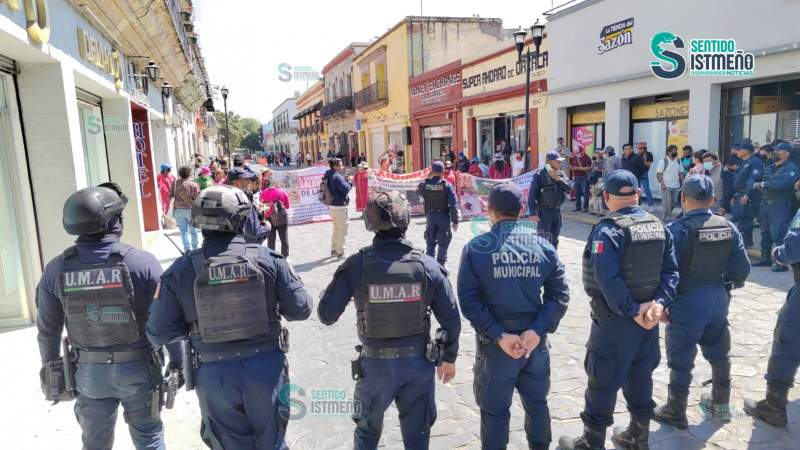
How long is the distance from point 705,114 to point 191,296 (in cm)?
1290

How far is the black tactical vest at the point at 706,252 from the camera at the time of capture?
364 centimetres

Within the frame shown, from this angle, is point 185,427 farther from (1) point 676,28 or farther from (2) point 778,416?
(1) point 676,28

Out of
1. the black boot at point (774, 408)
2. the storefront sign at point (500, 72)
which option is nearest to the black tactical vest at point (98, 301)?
the black boot at point (774, 408)

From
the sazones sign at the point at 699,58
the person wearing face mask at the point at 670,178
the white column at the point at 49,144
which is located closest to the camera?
the white column at the point at 49,144

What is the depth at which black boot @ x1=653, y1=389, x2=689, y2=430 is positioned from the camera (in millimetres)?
3754

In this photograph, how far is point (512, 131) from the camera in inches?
792

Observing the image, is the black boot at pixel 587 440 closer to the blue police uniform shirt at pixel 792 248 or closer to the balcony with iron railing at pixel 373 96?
the blue police uniform shirt at pixel 792 248

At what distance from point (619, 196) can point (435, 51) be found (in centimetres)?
2661

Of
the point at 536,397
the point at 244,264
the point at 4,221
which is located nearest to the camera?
the point at 244,264

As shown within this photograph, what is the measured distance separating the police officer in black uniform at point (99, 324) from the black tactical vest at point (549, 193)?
6187 mm

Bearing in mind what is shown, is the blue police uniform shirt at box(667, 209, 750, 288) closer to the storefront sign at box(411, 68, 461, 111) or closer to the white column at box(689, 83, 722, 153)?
the white column at box(689, 83, 722, 153)

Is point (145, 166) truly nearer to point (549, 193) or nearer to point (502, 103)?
point (549, 193)

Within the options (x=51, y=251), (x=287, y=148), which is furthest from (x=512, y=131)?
(x=287, y=148)

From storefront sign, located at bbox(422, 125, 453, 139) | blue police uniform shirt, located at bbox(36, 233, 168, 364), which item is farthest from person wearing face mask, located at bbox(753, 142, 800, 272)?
storefront sign, located at bbox(422, 125, 453, 139)
